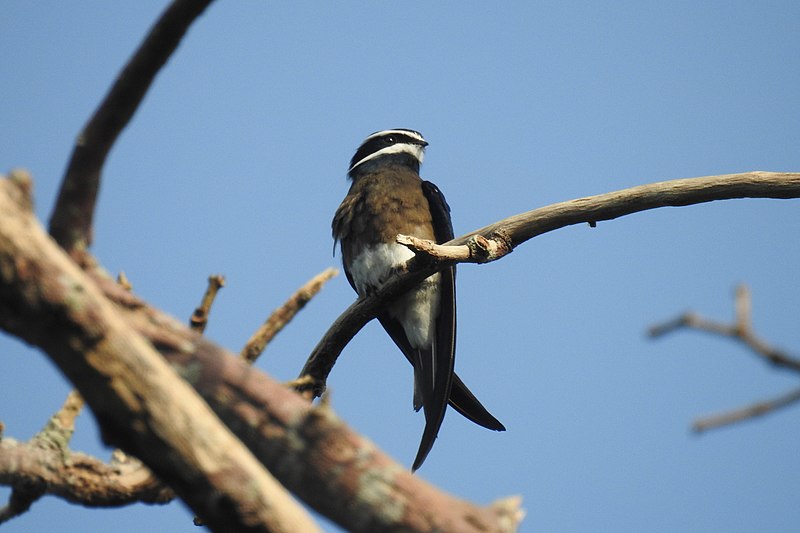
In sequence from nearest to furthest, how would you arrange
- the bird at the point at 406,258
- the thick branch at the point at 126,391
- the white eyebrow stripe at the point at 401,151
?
the thick branch at the point at 126,391 < the bird at the point at 406,258 < the white eyebrow stripe at the point at 401,151

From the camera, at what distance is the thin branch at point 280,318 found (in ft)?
16.6

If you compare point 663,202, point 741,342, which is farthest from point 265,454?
point 663,202

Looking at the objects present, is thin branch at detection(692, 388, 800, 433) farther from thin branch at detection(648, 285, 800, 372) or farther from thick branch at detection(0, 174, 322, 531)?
thick branch at detection(0, 174, 322, 531)

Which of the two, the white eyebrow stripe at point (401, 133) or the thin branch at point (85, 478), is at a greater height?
the white eyebrow stripe at point (401, 133)

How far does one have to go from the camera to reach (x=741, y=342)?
1.51 m

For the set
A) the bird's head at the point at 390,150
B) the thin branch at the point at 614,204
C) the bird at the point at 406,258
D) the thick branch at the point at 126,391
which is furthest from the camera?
the bird's head at the point at 390,150

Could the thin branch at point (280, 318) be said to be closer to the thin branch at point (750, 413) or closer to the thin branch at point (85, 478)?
the thin branch at point (85, 478)

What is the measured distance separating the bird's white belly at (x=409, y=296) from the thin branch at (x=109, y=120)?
148 inches

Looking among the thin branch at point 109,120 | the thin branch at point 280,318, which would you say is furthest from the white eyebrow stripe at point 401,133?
the thin branch at point 109,120

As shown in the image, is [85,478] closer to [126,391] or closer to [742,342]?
[126,391]

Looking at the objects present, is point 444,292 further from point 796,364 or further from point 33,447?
point 796,364

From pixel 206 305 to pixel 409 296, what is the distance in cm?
198

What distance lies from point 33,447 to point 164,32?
287 centimetres

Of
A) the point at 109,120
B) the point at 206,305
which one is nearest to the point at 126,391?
the point at 109,120
